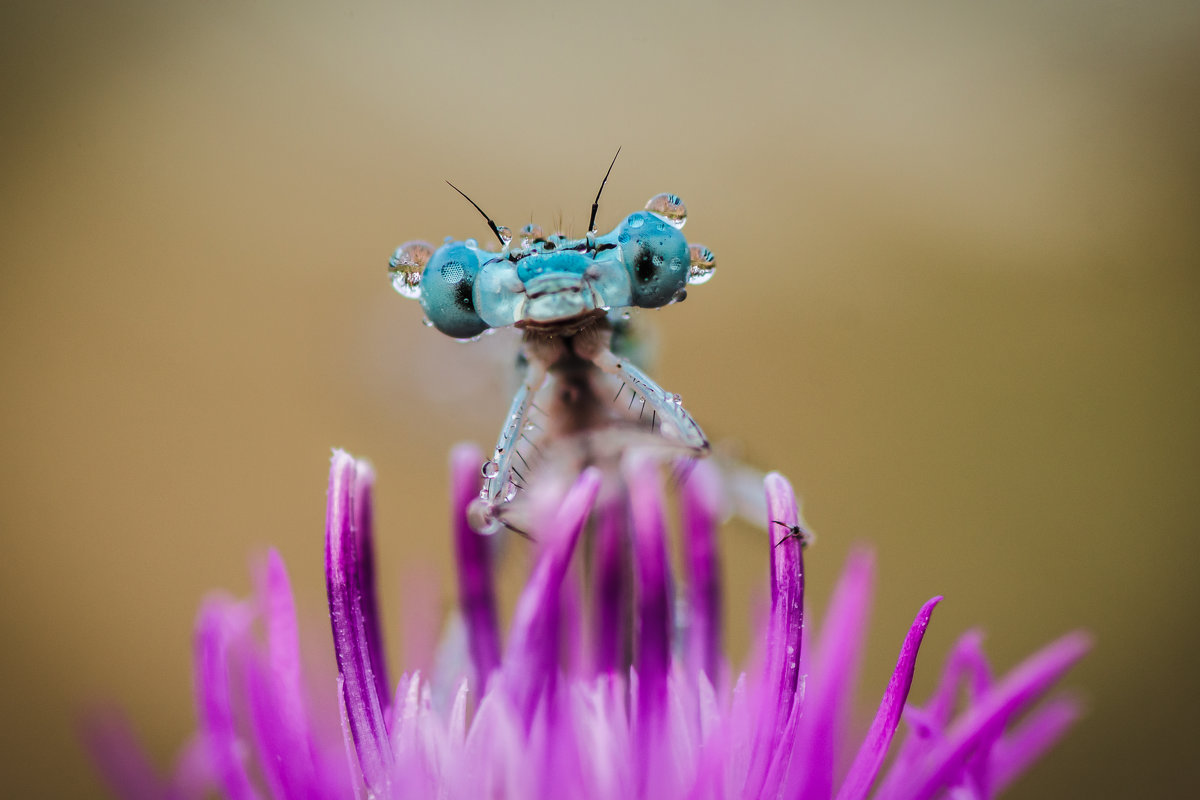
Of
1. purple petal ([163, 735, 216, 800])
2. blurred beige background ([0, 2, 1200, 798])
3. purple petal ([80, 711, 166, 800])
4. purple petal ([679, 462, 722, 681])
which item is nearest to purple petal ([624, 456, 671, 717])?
purple petal ([679, 462, 722, 681])

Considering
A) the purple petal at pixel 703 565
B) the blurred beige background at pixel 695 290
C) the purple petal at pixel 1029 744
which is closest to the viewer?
the purple petal at pixel 1029 744

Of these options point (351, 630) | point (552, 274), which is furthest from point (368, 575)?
point (552, 274)

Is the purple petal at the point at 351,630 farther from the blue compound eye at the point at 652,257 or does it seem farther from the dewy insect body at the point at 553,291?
→ the blue compound eye at the point at 652,257

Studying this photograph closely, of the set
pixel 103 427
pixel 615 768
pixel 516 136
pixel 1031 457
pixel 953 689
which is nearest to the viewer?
pixel 615 768

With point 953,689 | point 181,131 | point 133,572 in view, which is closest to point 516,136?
point 181,131

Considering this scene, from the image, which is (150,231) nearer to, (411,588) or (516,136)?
(516,136)

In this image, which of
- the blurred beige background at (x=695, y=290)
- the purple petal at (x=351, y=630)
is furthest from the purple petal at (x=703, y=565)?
the blurred beige background at (x=695, y=290)
